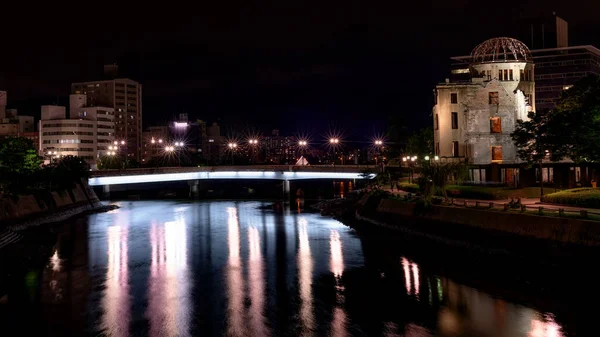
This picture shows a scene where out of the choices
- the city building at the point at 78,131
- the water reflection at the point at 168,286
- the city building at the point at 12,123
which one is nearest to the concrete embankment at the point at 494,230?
the water reflection at the point at 168,286

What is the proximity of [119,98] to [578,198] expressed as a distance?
480 ft

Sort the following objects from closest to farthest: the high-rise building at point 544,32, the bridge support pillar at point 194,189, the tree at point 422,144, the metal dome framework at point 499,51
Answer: the metal dome framework at point 499,51
the tree at point 422,144
the bridge support pillar at point 194,189
the high-rise building at point 544,32

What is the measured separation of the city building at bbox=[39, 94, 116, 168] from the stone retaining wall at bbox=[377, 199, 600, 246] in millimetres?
102070

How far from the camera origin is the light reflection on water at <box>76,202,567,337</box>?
22703mm

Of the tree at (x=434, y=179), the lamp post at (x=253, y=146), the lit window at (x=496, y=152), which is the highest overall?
the lamp post at (x=253, y=146)

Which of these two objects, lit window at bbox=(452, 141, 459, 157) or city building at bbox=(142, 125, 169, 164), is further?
city building at bbox=(142, 125, 169, 164)

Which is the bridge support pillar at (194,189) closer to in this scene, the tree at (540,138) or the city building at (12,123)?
the tree at (540,138)

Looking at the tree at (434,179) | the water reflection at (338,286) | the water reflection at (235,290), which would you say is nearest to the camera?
the water reflection at (338,286)

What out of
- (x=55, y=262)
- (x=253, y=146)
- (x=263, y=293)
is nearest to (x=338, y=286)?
(x=263, y=293)

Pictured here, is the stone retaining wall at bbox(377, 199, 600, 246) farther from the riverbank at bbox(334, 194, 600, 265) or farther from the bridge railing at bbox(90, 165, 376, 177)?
the bridge railing at bbox(90, 165, 376, 177)

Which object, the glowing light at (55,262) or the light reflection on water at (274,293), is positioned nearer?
the light reflection on water at (274,293)

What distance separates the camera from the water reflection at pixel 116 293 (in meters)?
23.2

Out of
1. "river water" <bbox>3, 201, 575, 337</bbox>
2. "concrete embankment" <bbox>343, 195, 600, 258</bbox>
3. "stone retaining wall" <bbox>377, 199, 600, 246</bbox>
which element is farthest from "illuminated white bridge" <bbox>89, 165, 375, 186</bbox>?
"stone retaining wall" <bbox>377, 199, 600, 246</bbox>

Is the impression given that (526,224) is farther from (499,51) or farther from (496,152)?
(499,51)
